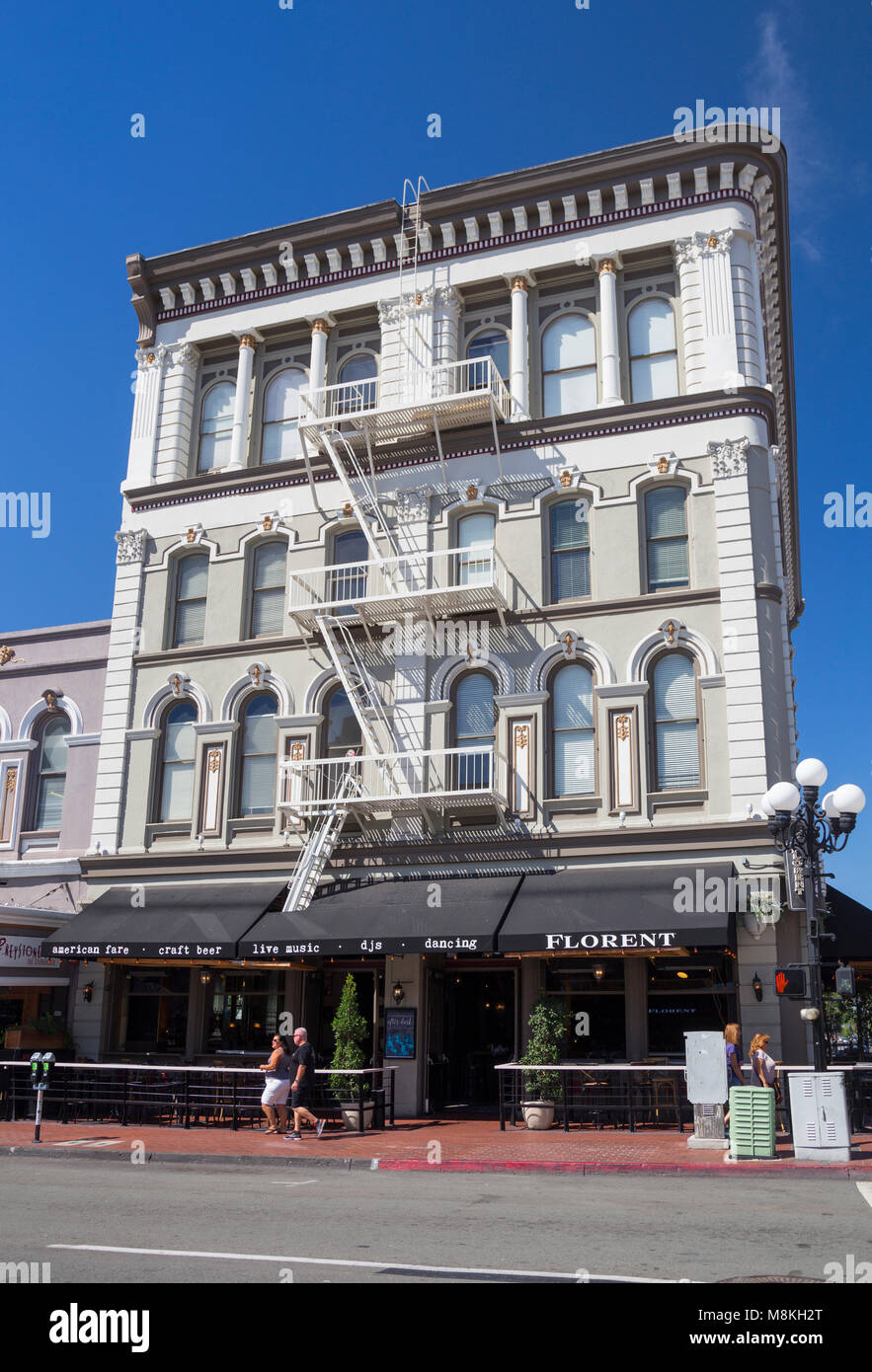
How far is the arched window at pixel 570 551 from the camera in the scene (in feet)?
78.7

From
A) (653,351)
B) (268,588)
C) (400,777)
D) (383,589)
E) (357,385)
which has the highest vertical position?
(357,385)

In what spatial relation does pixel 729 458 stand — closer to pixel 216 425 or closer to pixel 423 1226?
pixel 216 425

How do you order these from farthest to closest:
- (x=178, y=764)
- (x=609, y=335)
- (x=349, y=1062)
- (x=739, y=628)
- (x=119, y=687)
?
(x=119, y=687) < (x=178, y=764) < (x=609, y=335) < (x=739, y=628) < (x=349, y=1062)

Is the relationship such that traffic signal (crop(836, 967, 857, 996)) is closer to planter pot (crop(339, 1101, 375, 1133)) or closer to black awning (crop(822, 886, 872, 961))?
black awning (crop(822, 886, 872, 961))

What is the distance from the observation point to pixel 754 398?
23.3 metres

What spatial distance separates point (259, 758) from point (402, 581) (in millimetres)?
4922

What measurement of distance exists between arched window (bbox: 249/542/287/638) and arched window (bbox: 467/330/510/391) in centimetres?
568

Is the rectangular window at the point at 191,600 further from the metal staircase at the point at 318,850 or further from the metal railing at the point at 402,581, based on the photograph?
the metal staircase at the point at 318,850

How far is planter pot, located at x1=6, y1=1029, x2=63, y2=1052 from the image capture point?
76.8ft

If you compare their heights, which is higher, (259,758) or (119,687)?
(119,687)

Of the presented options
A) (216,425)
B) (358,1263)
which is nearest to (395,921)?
(358,1263)

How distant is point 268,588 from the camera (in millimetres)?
26719

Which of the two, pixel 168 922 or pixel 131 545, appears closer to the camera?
pixel 168 922

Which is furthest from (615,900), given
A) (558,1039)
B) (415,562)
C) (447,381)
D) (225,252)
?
(225,252)
